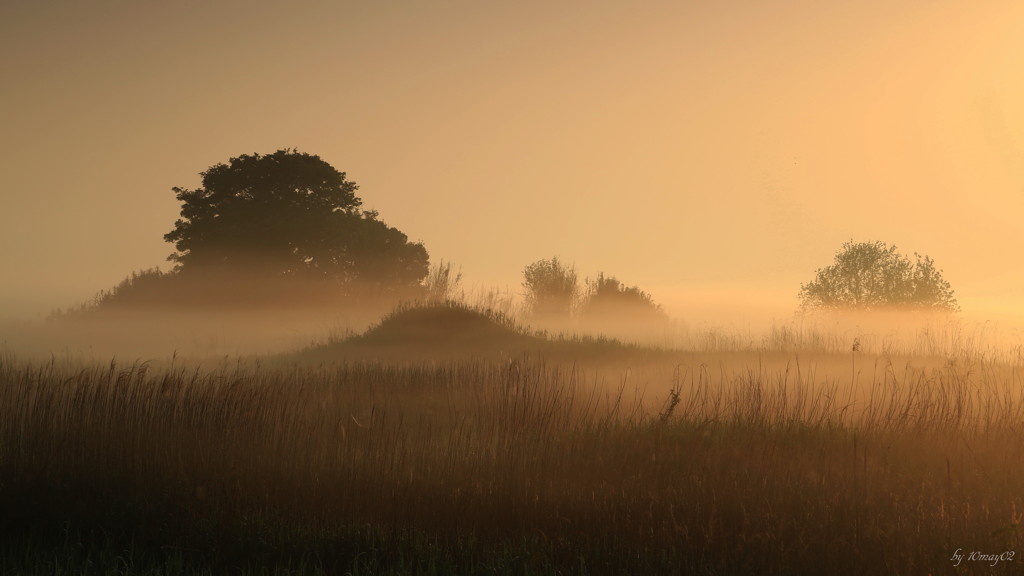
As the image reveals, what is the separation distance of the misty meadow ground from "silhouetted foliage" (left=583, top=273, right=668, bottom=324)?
24970mm

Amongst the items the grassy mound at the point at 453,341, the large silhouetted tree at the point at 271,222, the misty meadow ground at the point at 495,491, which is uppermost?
the large silhouetted tree at the point at 271,222

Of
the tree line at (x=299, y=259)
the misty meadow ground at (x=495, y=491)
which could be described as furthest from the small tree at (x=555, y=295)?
the misty meadow ground at (x=495, y=491)

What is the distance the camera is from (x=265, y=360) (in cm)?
2352

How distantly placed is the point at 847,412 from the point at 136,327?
33.4 metres

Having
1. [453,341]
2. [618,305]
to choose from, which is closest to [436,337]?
[453,341]

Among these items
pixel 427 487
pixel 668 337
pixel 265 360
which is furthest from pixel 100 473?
pixel 668 337

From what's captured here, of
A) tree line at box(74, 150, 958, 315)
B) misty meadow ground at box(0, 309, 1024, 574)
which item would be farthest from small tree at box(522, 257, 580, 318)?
misty meadow ground at box(0, 309, 1024, 574)

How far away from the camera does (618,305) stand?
37812 millimetres

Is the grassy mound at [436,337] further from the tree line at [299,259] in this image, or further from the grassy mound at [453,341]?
the tree line at [299,259]

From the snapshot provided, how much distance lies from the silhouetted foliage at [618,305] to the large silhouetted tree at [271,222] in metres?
12.7

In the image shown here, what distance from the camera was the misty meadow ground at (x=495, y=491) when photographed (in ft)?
19.7

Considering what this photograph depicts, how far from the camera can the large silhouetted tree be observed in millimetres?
39031

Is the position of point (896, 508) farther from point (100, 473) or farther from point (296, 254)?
point (296, 254)

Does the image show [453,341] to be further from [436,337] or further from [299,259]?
[299,259]
